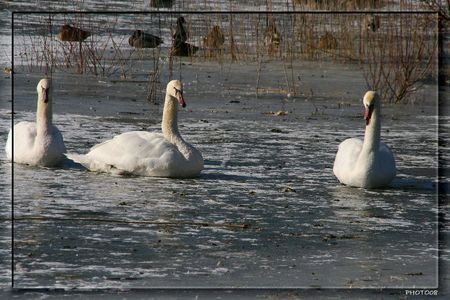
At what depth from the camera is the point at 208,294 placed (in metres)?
5.10

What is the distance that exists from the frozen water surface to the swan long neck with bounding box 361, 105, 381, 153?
1.03 ft

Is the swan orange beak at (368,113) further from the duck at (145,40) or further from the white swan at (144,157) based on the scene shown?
the duck at (145,40)

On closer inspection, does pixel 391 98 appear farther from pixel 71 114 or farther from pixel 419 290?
pixel 419 290

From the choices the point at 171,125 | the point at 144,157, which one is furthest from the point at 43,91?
the point at 171,125

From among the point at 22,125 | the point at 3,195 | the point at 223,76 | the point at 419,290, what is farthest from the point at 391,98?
the point at 419,290

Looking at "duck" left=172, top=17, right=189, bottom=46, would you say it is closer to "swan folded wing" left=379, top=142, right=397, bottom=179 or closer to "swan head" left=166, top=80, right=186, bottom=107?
"swan head" left=166, top=80, right=186, bottom=107

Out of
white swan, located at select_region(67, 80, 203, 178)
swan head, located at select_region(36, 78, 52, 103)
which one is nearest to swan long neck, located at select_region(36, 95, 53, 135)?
swan head, located at select_region(36, 78, 52, 103)

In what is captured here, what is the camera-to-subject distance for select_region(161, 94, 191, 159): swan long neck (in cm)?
859

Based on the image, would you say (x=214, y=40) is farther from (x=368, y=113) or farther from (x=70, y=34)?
(x=70, y=34)

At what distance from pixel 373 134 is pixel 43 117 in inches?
87.7

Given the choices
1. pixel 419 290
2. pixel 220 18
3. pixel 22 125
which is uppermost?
pixel 220 18

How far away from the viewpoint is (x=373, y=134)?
8.44 m

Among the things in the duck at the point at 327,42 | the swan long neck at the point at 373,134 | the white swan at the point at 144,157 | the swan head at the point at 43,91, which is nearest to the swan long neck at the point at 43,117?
the swan head at the point at 43,91

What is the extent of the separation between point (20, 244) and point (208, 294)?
1132mm
